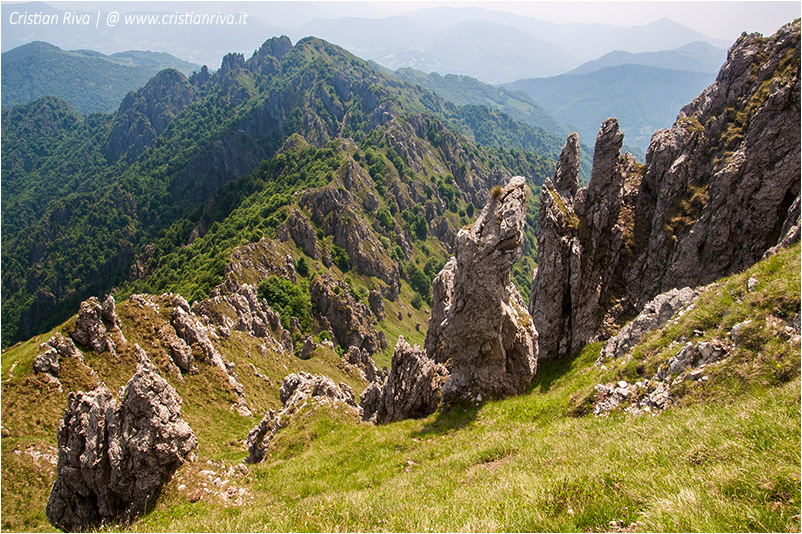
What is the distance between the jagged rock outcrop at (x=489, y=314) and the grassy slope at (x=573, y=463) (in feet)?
8.13

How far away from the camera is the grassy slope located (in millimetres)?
6410

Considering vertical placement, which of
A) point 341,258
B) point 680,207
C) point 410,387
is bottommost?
point 341,258

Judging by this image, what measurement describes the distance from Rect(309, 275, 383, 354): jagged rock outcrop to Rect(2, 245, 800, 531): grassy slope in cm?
11750

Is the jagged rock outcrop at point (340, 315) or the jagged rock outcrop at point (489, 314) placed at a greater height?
the jagged rock outcrop at point (489, 314)

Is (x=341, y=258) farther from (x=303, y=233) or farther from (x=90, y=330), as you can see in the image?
(x=90, y=330)

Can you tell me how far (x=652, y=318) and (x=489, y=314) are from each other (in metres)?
9.17

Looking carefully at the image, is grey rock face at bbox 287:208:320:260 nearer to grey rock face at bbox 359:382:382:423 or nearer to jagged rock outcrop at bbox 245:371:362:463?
jagged rock outcrop at bbox 245:371:362:463

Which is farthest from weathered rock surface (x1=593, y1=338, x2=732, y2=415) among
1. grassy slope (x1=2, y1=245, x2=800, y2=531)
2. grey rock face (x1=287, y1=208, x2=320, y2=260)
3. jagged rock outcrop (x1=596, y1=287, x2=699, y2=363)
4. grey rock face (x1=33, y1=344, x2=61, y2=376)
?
grey rock face (x1=287, y1=208, x2=320, y2=260)

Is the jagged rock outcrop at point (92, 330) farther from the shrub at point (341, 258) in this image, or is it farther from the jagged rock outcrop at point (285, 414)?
the shrub at point (341, 258)

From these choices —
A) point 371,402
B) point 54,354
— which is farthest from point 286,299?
point 371,402

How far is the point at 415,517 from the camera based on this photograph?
29.1ft

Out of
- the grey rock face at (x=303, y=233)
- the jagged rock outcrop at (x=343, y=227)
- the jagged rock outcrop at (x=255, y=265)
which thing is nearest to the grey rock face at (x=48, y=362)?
the jagged rock outcrop at (x=255, y=265)

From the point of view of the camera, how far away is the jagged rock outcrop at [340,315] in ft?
465

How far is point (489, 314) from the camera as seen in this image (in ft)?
79.3
